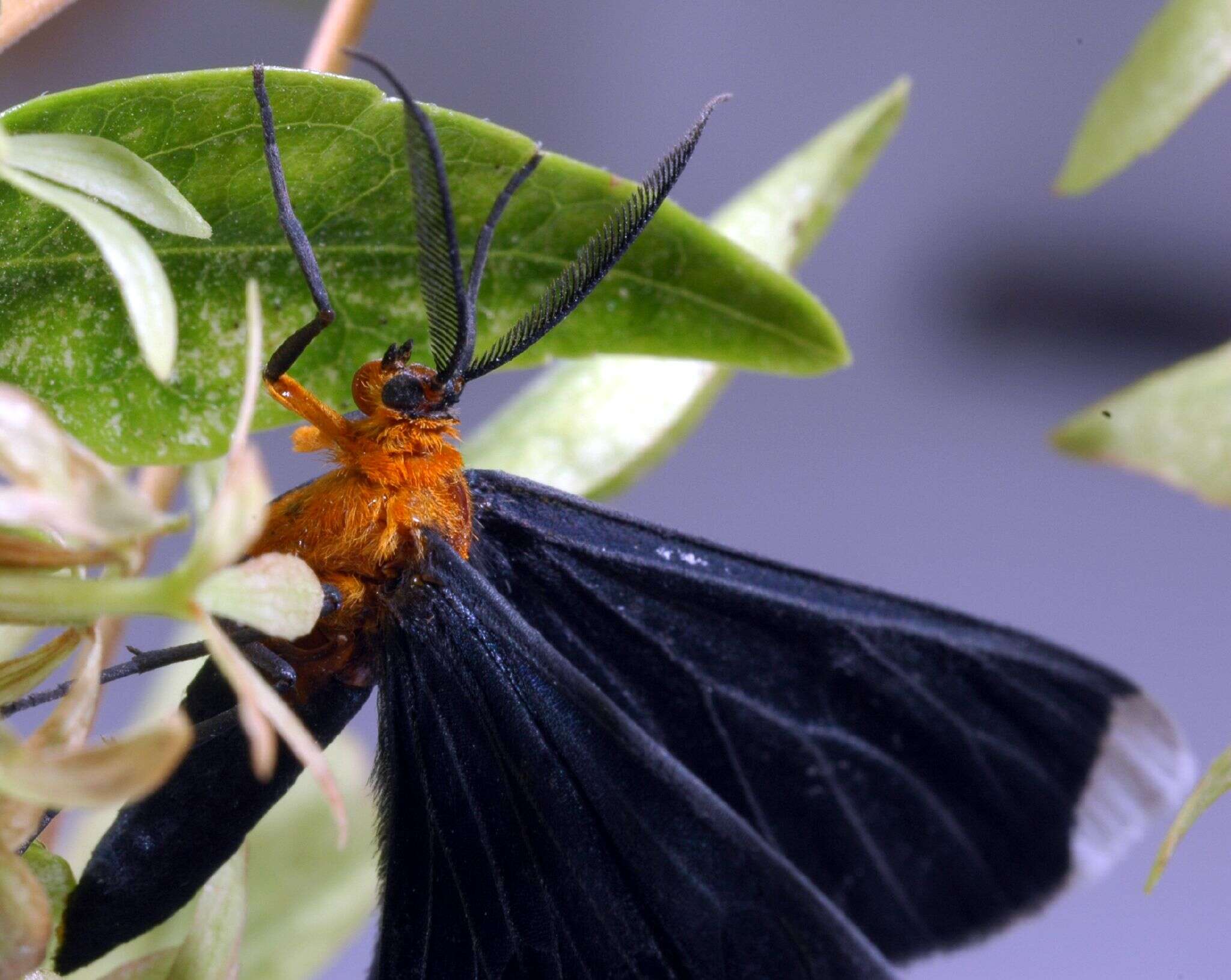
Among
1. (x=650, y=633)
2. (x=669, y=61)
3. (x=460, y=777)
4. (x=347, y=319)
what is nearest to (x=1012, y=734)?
(x=650, y=633)

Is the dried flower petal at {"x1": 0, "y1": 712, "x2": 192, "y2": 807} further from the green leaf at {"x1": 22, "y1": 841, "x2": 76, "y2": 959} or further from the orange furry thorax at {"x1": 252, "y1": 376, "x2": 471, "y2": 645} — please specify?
the orange furry thorax at {"x1": 252, "y1": 376, "x2": 471, "y2": 645}

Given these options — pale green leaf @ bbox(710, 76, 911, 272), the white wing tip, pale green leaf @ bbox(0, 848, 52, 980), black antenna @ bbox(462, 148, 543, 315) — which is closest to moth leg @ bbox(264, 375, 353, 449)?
black antenna @ bbox(462, 148, 543, 315)

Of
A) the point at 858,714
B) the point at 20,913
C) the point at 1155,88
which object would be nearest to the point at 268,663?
the point at 20,913

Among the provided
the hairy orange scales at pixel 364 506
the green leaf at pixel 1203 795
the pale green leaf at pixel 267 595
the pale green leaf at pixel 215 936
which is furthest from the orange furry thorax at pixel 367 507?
the green leaf at pixel 1203 795

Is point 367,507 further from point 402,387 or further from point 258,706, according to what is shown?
point 258,706

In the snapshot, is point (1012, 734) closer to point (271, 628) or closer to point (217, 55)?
point (271, 628)
